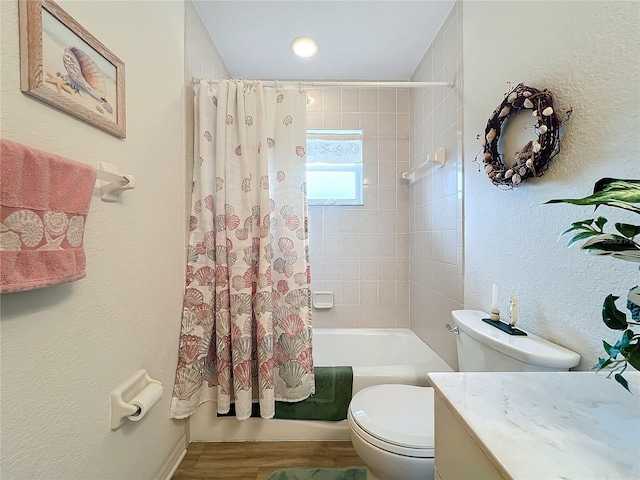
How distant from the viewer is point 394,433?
102cm

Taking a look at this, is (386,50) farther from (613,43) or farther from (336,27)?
(613,43)

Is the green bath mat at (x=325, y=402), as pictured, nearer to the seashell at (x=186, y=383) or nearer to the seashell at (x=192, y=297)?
the seashell at (x=186, y=383)

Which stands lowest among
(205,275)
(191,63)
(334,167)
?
(205,275)

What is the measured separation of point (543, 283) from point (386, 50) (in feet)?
5.89

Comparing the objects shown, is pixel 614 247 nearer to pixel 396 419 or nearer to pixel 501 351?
pixel 501 351

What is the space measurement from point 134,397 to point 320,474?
2.96ft

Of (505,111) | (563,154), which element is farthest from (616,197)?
(505,111)

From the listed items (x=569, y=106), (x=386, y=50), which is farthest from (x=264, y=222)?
(x=386, y=50)

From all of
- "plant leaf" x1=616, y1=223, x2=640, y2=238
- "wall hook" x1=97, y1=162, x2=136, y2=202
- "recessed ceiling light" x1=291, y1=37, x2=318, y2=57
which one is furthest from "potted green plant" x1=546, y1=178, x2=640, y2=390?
"recessed ceiling light" x1=291, y1=37, x2=318, y2=57

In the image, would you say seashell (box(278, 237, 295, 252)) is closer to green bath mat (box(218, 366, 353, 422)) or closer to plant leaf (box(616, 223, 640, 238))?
green bath mat (box(218, 366, 353, 422))

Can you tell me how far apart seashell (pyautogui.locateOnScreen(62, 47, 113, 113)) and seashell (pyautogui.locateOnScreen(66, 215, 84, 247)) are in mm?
394

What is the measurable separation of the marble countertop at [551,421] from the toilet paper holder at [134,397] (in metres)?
0.97

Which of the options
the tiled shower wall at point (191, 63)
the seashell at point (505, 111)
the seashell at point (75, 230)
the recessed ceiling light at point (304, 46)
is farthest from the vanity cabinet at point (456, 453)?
the recessed ceiling light at point (304, 46)

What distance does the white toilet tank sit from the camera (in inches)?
34.0
